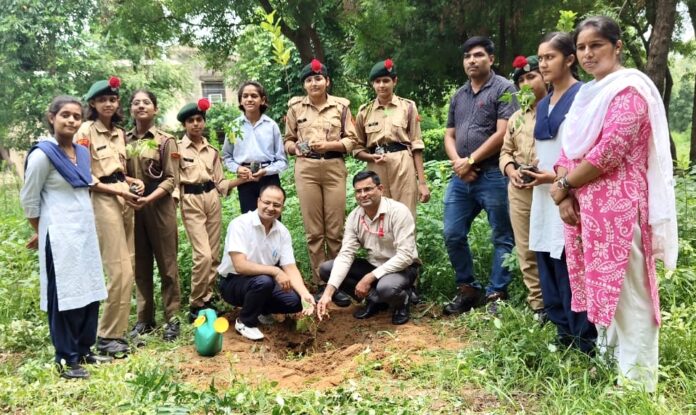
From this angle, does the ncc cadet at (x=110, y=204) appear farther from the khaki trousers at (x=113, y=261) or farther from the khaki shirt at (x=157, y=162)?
the khaki shirt at (x=157, y=162)

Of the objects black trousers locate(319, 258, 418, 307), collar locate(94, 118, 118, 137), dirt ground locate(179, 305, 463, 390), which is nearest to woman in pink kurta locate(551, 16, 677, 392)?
dirt ground locate(179, 305, 463, 390)

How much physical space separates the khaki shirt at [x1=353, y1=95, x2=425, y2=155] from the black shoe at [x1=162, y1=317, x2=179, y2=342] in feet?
6.44

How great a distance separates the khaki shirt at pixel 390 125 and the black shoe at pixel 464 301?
1.20m

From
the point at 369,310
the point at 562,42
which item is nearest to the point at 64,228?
the point at 369,310

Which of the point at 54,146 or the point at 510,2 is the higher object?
the point at 510,2

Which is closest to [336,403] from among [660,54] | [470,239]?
[470,239]

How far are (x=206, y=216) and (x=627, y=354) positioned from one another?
3.12 m

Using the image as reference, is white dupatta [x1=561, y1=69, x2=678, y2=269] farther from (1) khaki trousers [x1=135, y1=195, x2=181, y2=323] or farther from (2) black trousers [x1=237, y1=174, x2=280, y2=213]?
(1) khaki trousers [x1=135, y1=195, x2=181, y2=323]

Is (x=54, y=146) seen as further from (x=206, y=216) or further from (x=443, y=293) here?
(x=443, y=293)

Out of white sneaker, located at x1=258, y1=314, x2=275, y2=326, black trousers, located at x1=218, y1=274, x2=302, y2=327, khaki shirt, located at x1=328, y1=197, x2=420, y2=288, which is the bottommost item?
white sneaker, located at x1=258, y1=314, x2=275, y2=326

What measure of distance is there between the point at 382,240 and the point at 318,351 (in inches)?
37.2

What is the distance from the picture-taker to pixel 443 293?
455 cm

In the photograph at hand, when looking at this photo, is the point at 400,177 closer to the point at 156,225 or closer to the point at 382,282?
the point at 382,282

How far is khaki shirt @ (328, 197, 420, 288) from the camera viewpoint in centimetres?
405
